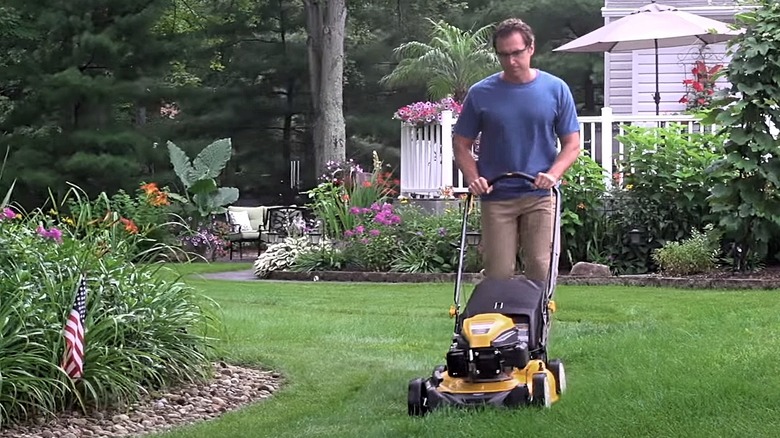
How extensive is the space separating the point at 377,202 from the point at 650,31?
4203 millimetres

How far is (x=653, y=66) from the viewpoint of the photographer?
61.4ft

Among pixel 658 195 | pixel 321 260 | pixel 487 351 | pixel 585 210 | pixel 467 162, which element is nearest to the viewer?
pixel 487 351

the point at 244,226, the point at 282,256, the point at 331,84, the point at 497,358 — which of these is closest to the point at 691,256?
the point at 282,256

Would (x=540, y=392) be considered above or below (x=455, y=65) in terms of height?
below

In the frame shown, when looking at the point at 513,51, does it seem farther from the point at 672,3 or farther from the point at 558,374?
the point at 672,3

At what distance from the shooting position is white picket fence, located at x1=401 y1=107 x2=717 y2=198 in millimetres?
12766

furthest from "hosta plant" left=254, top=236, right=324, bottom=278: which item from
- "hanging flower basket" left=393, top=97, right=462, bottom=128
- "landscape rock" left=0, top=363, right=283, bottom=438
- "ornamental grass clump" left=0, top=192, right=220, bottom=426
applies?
"landscape rock" left=0, top=363, right=283, bottom=438

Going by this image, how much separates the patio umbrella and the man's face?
920 cm

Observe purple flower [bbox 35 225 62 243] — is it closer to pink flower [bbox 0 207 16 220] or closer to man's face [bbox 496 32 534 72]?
pink flower [bbox 0 207 16 220]

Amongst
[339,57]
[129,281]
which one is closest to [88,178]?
[339,57]

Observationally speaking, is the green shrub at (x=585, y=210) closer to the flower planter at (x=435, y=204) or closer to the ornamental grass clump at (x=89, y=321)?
the flower planter at (x=435, y=204)

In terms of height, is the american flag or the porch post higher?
the porch post

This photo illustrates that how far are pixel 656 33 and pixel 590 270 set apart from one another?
15.7 ft

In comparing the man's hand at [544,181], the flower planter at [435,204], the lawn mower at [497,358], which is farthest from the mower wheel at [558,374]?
the flower planter at [435,204]
